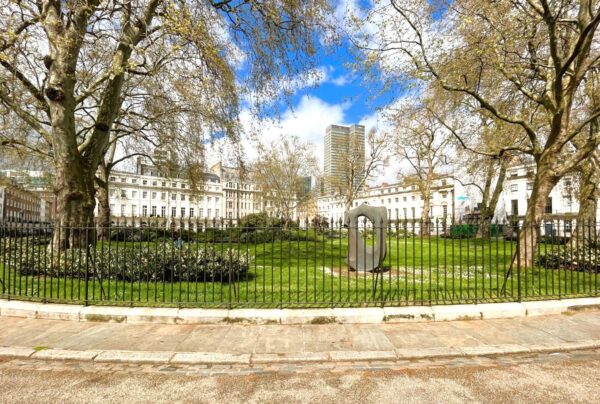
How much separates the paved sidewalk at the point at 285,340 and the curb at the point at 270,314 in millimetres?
136

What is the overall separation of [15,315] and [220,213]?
108 metres

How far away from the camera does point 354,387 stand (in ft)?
12.7

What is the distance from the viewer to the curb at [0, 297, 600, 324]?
5938 millimetres

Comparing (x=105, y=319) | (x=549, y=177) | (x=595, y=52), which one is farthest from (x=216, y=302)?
(x=595, y=52)

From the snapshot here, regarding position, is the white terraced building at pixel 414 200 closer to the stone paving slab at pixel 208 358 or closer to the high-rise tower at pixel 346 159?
Answer: the high-rise tower at pixel 346 159

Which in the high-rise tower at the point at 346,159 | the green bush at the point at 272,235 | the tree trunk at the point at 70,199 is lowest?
the green bush at the point at 272,235

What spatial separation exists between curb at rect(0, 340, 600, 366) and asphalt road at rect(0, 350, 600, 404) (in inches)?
5.0

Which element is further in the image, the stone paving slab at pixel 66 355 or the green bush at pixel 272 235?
the green bush at pixel 272 235

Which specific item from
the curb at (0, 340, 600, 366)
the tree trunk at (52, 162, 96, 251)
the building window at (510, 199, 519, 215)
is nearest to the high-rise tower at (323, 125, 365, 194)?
the building window at (510, 199, 519, 215)

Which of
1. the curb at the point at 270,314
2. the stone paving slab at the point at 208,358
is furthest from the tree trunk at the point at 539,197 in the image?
the stone paving slab at the point at 208,358

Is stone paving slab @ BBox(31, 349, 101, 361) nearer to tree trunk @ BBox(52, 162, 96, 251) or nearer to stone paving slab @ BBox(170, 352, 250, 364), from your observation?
stone paving slab @ BBox(170, 352, 250, 364)

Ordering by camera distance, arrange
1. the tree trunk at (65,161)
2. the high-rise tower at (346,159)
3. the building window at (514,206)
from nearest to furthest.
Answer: the tree trunk at (65,161)
the high-rise tower at (346,159)
the building window at (514,206)

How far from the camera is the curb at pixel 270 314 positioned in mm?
5938

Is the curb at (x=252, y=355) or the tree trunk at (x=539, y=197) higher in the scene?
the tree trunk at (x=539, y=197)
